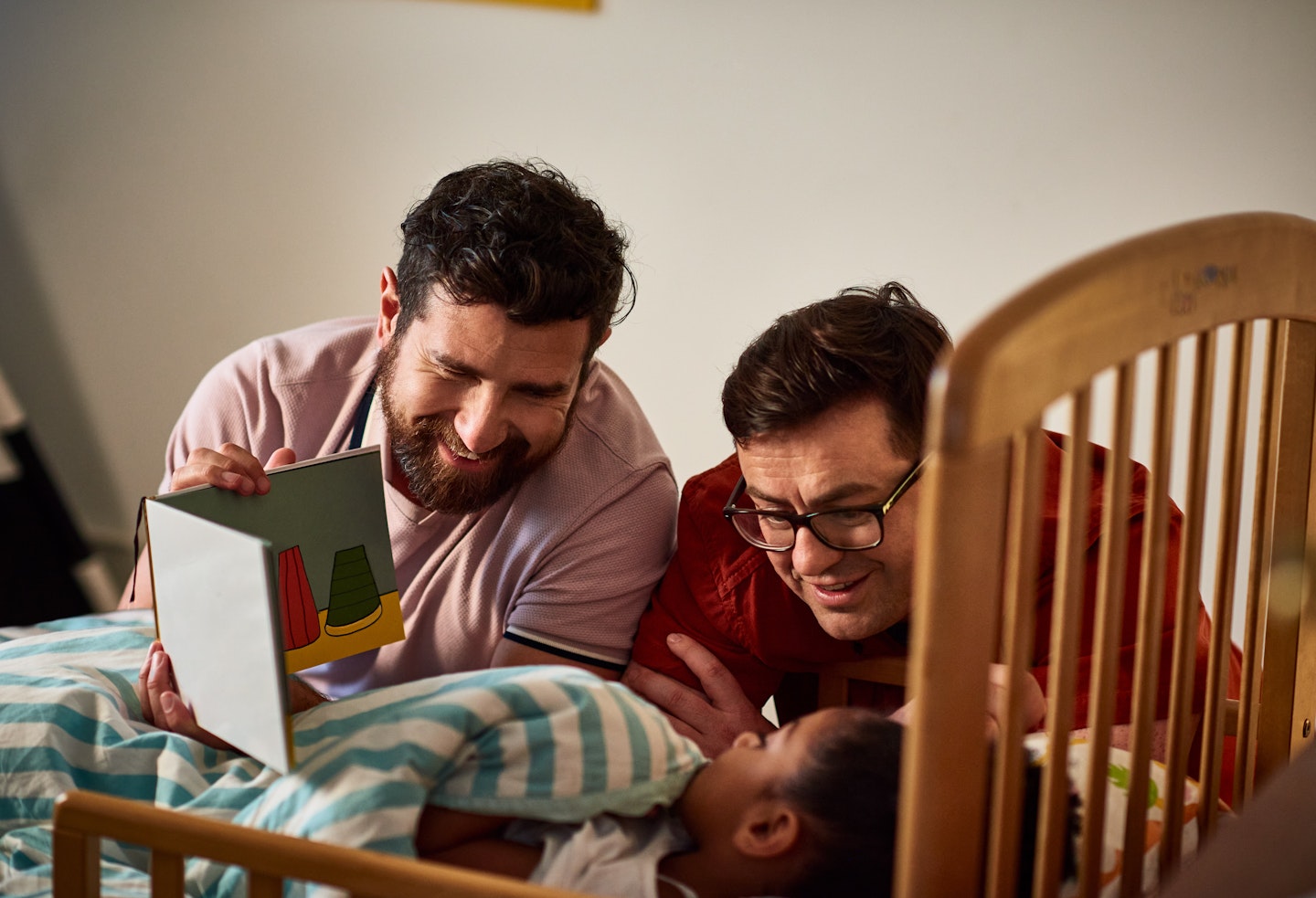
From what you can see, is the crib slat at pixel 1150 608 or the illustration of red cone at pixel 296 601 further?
the illustration of red cone at pixel 296 601

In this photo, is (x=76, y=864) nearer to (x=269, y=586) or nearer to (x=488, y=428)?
(x=269, y=586)

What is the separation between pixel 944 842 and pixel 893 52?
175 cm

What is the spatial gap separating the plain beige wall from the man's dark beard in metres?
0.64

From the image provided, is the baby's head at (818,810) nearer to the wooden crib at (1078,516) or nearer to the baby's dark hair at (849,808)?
the baby's dark hair at (849,808)

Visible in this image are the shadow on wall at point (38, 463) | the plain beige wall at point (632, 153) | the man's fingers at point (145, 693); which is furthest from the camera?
the shadow on wall at point (38, 463)

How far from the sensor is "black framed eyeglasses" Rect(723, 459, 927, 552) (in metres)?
1.39

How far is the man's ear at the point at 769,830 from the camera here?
3.45 ft

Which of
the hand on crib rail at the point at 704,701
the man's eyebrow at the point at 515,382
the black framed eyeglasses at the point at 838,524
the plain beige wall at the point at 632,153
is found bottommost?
the hand on crib rail at the point at 704,701

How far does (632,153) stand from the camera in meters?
2.45

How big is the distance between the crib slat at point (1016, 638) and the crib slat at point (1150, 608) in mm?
140

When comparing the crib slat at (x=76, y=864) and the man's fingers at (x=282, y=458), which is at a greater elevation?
the man's fingers at (x=282, y=458)

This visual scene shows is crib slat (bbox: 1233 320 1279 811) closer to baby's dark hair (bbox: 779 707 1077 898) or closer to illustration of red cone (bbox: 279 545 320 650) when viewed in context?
baby's dark hair (bbox: 779 707 1077 898)

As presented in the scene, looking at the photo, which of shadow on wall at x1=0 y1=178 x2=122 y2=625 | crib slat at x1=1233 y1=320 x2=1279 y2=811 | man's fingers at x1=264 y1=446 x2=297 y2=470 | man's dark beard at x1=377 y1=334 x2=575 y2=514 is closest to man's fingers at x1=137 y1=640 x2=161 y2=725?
man's fingers at x1=264 y1=446 x2=297 y2=470

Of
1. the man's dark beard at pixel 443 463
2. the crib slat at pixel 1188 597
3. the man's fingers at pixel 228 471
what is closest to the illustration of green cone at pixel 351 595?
the man's fingers at pixel 228 471
